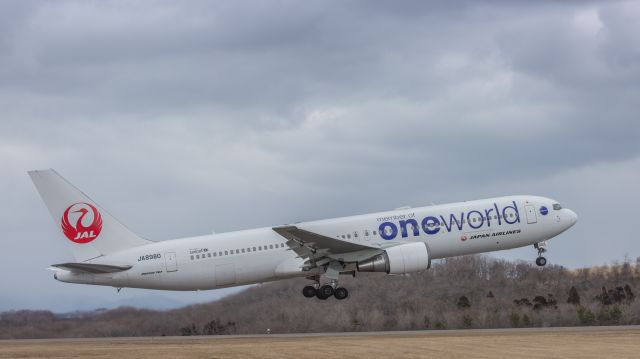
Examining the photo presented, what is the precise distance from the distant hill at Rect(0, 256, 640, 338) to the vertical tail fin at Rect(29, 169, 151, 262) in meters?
7.85

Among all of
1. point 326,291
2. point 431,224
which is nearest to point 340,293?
point 326,291

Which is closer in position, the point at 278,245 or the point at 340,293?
the point at 278,245

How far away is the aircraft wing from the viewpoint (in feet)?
163

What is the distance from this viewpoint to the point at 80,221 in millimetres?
52656

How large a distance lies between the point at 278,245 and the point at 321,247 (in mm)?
2221

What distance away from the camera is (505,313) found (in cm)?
6097

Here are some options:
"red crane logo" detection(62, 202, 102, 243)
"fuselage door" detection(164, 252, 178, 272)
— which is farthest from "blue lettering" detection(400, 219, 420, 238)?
"red crane logo" detection(62, 202, 102, 243)

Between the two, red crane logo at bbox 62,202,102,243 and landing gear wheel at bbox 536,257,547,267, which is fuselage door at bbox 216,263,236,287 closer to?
red crane logo at bbox 62,202,102,243

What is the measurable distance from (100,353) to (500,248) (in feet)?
75.0

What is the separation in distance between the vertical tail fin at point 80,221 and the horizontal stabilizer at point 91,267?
136 cm

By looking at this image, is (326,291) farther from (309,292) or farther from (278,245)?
(278,245)

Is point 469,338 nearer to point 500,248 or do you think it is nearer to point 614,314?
point 500,248

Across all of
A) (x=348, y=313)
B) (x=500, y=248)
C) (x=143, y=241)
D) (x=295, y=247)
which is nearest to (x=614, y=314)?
(x=500, y=248)

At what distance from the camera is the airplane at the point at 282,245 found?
5094cm
